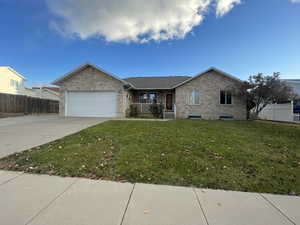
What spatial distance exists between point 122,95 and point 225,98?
997 centimetres

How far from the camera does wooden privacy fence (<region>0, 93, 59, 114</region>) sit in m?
13.4

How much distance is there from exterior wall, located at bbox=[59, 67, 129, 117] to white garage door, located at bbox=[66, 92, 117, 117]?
41 centimetres

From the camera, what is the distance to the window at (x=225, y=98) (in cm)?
1366

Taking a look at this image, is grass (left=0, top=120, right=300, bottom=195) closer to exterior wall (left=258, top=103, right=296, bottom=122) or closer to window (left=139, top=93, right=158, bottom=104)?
exterior wall (left=258, top=103, right=296, bottom=122)

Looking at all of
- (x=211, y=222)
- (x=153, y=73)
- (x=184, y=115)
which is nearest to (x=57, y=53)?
(x=153, y=73)

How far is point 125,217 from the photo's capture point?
5.86 ft

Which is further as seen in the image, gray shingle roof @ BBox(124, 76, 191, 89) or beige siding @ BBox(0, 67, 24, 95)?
beige siding @ BBox(0, 67, 24, 95)

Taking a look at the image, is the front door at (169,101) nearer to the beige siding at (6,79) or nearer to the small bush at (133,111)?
the small bush at (133,111)

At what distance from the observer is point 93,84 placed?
13375mm

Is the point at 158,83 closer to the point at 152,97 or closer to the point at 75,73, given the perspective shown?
the point at 152,97

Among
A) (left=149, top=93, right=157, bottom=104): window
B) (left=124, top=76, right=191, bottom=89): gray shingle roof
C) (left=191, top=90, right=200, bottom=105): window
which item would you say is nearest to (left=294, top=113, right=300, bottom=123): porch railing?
(left=191, top=90, right=200, bottom=105): window

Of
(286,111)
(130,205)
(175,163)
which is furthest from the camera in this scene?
(286,111)

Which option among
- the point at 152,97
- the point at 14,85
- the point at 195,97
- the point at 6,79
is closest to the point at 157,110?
the point at 152,97

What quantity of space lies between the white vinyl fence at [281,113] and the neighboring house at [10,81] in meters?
38.4
